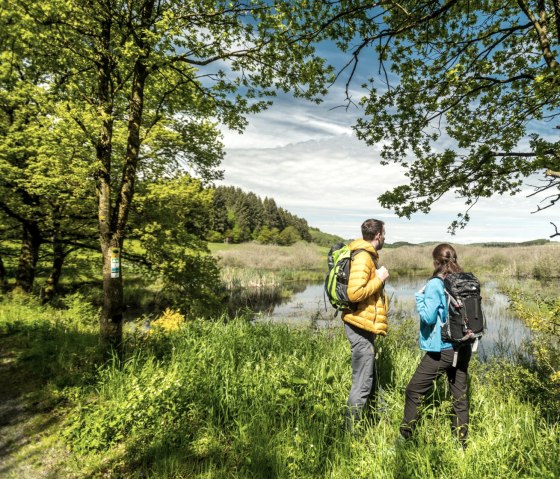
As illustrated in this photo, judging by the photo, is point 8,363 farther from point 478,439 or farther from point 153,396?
point 478,439

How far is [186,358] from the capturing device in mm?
4543

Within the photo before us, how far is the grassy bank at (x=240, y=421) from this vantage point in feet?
9.04

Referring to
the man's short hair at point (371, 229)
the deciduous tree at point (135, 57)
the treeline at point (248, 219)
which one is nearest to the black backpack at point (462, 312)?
the man's short hair at point (371, 229)

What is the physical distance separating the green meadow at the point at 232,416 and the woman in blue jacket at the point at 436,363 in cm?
14

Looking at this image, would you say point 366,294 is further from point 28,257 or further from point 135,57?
point 28,257

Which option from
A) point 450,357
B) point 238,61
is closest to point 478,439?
point 450,357

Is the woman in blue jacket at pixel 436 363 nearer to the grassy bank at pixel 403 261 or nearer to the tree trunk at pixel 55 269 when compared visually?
the tree trunk at pixel 55 269

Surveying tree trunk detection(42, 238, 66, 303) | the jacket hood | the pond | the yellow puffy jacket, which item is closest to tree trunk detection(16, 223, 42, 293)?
tree trunk detection(42, 238, 66, 303)

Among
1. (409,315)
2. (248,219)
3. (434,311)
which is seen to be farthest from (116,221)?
(248,219)

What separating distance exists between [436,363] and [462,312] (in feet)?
1.91

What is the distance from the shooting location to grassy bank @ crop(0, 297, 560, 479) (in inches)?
108

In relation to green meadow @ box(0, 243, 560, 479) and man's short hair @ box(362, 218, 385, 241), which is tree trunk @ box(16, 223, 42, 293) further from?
man's short hair @ box(362, 218, 385, 241)

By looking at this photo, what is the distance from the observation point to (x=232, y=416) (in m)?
3.58

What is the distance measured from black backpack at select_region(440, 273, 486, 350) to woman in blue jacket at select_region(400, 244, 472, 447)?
64 millimetres
